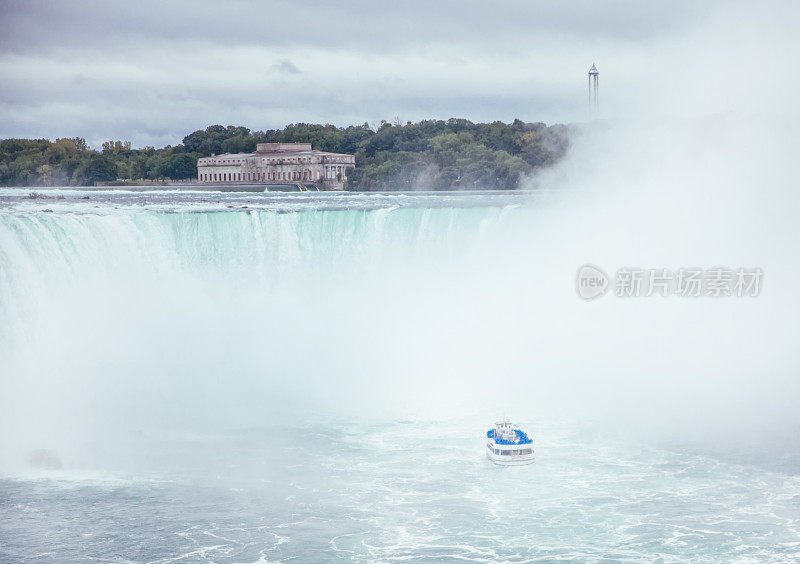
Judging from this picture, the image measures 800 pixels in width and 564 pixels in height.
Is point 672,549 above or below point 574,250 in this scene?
below

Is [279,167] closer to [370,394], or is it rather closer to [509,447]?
[370,394]

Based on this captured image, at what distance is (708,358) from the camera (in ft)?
113

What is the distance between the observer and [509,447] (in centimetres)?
2353

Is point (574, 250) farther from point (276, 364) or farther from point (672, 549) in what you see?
point (672, 549)

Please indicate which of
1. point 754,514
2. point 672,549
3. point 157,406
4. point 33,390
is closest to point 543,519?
point 672,549

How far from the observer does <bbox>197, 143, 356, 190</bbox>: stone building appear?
93375 mm

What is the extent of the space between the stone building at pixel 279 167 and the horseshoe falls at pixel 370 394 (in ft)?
158

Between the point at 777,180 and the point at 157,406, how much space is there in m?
27.8
